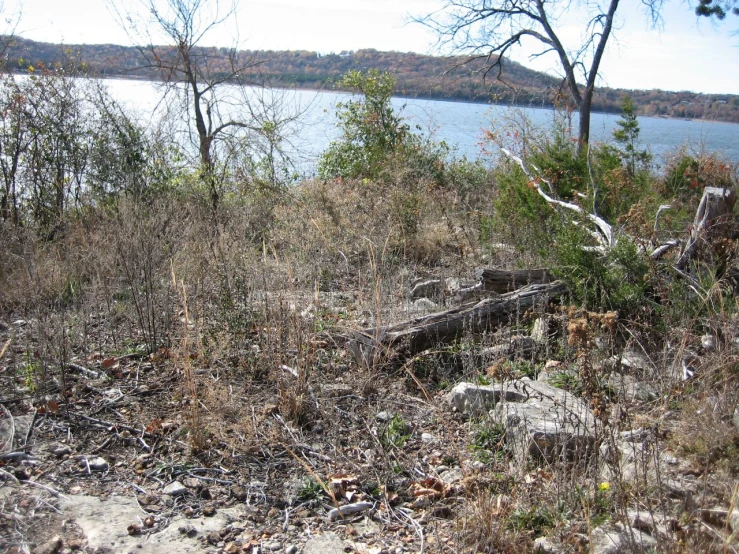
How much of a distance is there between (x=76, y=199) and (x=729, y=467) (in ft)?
24.8

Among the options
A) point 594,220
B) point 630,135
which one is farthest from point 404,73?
point 594,220

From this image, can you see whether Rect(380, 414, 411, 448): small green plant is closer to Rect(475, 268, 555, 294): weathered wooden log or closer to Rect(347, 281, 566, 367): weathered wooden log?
Rect(347, 281, 566, 367): weathered wooden log

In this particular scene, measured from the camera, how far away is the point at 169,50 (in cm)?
1027

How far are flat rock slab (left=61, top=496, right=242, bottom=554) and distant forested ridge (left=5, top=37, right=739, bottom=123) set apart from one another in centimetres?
638

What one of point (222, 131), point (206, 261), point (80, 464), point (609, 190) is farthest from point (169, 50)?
point (80, 464)

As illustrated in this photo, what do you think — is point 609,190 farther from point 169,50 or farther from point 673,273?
point 169,50

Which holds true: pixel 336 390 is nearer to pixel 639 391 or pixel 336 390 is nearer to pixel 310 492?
pixel 310 492

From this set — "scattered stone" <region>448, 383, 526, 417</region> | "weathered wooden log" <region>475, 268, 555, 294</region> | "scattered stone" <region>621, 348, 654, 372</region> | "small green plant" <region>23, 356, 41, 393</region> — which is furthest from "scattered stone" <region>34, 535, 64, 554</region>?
"weathered wooden log" <region>475, 268, 555, 294</region>

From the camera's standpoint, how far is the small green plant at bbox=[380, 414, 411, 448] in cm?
388

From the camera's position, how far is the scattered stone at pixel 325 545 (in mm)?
3016

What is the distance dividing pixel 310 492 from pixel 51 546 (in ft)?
4.16

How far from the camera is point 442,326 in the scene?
5125mm

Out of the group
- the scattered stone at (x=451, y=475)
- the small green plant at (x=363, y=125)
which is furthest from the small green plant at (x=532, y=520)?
the small green plant at (x=363, y=125)

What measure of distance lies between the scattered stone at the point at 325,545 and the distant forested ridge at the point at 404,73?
7109 millimetres
